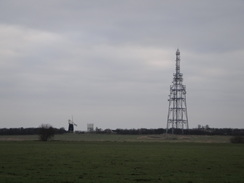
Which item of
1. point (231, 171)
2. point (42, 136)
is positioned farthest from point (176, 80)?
point (231, 171)

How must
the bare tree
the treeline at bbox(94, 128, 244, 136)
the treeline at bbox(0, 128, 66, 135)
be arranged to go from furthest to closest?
the treeline at bbox(0, 128, 66, 135)
the treeline at bbox(94, 128, 244, 136)
the bare tree

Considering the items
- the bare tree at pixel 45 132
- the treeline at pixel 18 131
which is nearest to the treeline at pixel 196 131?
the treeline at pixel 18 131

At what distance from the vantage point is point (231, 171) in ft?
95.1

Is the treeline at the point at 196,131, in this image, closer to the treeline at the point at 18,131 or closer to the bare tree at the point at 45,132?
the treeline at the point at 18,131

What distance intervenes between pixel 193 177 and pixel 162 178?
2.07 meters

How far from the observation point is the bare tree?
4237 inches

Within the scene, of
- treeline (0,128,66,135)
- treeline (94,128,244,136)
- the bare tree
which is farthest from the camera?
treeline (0,128,66,135)

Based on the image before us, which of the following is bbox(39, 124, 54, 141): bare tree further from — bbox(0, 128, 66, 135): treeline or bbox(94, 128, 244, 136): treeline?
bbox(0, 128, 66, 135): treeline

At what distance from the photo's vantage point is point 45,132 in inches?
4240

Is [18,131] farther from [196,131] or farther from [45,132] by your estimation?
[196,131]

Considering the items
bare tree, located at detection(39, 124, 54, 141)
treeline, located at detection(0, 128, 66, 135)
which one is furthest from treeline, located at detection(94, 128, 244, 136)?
bare tree, located at detection(39, 124, 54, 141)

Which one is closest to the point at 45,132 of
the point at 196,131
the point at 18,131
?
the point at 196,131

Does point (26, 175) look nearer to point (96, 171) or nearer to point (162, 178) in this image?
point (96, 171)

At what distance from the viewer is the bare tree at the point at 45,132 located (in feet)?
353
